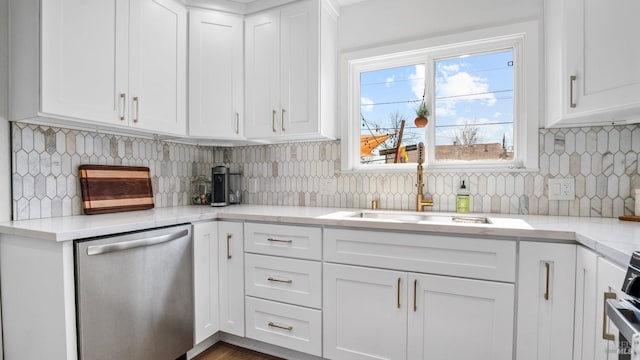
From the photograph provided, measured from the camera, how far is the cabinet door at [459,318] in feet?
4.86

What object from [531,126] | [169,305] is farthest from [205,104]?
[531,126]

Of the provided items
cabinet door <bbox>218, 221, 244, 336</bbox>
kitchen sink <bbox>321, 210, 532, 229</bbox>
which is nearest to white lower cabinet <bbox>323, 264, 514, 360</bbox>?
kitchen sink <bbox>321, 210, 532, 229</bbox>

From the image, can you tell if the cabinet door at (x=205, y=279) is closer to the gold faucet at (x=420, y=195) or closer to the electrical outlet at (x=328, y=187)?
the electrical outlet at (x=328, y=187)

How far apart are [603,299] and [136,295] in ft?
6.46

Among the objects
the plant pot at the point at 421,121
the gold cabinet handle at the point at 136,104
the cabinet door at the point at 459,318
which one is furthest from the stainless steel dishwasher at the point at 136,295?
the plant pot at the point at 421,121

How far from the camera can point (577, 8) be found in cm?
150

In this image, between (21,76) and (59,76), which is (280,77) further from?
(21,76)

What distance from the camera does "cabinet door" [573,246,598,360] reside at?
3.98 ft

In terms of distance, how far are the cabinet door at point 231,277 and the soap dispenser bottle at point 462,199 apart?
140cm

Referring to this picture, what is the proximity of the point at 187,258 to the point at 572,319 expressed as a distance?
1.92 metres

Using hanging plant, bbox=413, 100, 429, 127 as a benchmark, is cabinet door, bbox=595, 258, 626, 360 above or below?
below

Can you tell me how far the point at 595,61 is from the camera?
4.67ft

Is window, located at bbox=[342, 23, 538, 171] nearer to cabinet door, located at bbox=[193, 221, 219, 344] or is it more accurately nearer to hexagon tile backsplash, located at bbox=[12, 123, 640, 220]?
hexagon tile backsplash, located at bbox=[12, 123, 640, 220]

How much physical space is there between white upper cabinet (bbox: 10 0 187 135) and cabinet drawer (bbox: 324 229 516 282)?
1.35 metres
